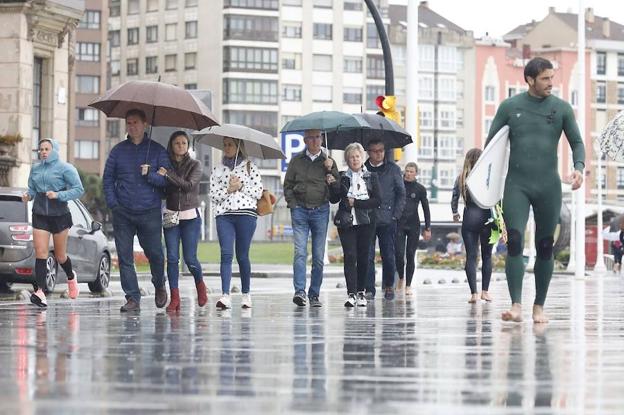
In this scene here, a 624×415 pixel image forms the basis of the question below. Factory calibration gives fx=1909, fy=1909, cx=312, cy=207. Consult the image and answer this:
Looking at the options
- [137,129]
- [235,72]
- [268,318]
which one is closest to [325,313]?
[268,318]

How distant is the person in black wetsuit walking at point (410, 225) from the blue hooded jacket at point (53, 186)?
6129 mm

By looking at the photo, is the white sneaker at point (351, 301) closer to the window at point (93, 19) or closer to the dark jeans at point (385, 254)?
the dark jeans at point (385, 254)

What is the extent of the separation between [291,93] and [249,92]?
4031 millimetres

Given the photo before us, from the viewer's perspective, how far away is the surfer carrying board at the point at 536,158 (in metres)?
15.5

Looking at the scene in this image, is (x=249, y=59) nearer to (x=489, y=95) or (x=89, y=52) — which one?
(x=89, y=52)

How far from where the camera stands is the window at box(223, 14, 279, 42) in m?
Result: 151

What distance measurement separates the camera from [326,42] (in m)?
157

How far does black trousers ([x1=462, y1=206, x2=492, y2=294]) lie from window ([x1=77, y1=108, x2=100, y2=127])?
125 meters

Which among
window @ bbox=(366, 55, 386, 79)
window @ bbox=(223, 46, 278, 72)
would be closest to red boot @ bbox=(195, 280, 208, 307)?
window @ bbox=(223, 46, 278, 72)

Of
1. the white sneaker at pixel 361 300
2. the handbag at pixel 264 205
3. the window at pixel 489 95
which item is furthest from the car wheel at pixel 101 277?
the window at pixel 489 95

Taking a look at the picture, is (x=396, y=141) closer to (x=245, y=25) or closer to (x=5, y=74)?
(x=5, y=74)

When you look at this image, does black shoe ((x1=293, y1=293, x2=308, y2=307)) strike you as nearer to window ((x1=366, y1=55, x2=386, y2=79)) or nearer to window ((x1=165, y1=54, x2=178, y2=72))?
window ((x1=165, y1=54, x2=178, y2=72))

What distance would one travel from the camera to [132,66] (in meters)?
157

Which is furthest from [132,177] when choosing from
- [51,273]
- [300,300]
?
[51,273]
